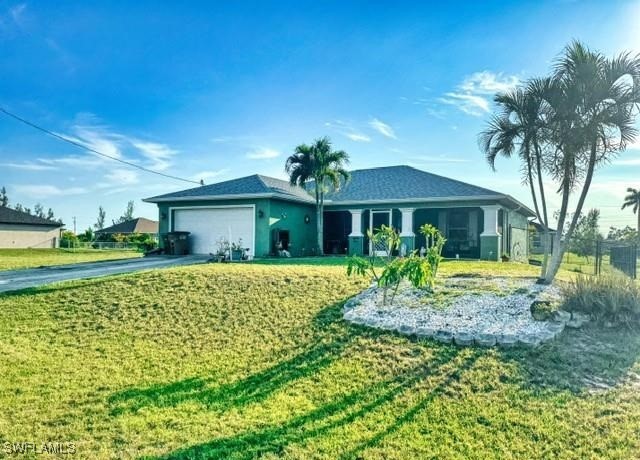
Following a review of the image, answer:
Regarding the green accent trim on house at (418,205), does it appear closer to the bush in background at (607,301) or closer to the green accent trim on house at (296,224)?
the green accent trim on house at (296,224)

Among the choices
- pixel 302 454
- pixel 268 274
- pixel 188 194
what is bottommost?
pixel 302 454

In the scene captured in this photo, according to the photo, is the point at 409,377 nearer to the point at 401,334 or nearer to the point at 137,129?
the point at 401,334

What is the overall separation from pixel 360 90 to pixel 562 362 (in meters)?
11.0

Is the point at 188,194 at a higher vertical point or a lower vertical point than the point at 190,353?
higher

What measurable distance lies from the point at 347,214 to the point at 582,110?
1331cm

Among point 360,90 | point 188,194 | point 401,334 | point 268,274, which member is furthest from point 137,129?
point 401,334

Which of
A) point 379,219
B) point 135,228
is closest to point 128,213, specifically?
point 135,228

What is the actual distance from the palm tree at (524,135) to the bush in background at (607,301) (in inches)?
110

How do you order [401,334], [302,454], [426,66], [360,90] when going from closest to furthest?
[302,454] < [401,334] < [426,66] < [360,90]

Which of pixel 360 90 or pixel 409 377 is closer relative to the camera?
pixel 409 377

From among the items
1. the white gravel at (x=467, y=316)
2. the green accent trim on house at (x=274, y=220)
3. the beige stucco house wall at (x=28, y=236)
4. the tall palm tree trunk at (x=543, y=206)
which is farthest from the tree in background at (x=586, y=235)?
the beige stucco house wall at (x=28, y=236)

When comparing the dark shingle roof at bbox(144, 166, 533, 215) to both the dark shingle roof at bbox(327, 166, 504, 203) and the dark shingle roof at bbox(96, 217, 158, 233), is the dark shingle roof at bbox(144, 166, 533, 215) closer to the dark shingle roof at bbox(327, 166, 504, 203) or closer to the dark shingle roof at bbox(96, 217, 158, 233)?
the dark shingle roof at bbox(327, 166, 504, 203)

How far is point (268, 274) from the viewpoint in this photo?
9.62 meters

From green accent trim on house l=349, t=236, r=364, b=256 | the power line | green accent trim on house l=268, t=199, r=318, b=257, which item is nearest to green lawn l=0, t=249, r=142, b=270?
the power line
